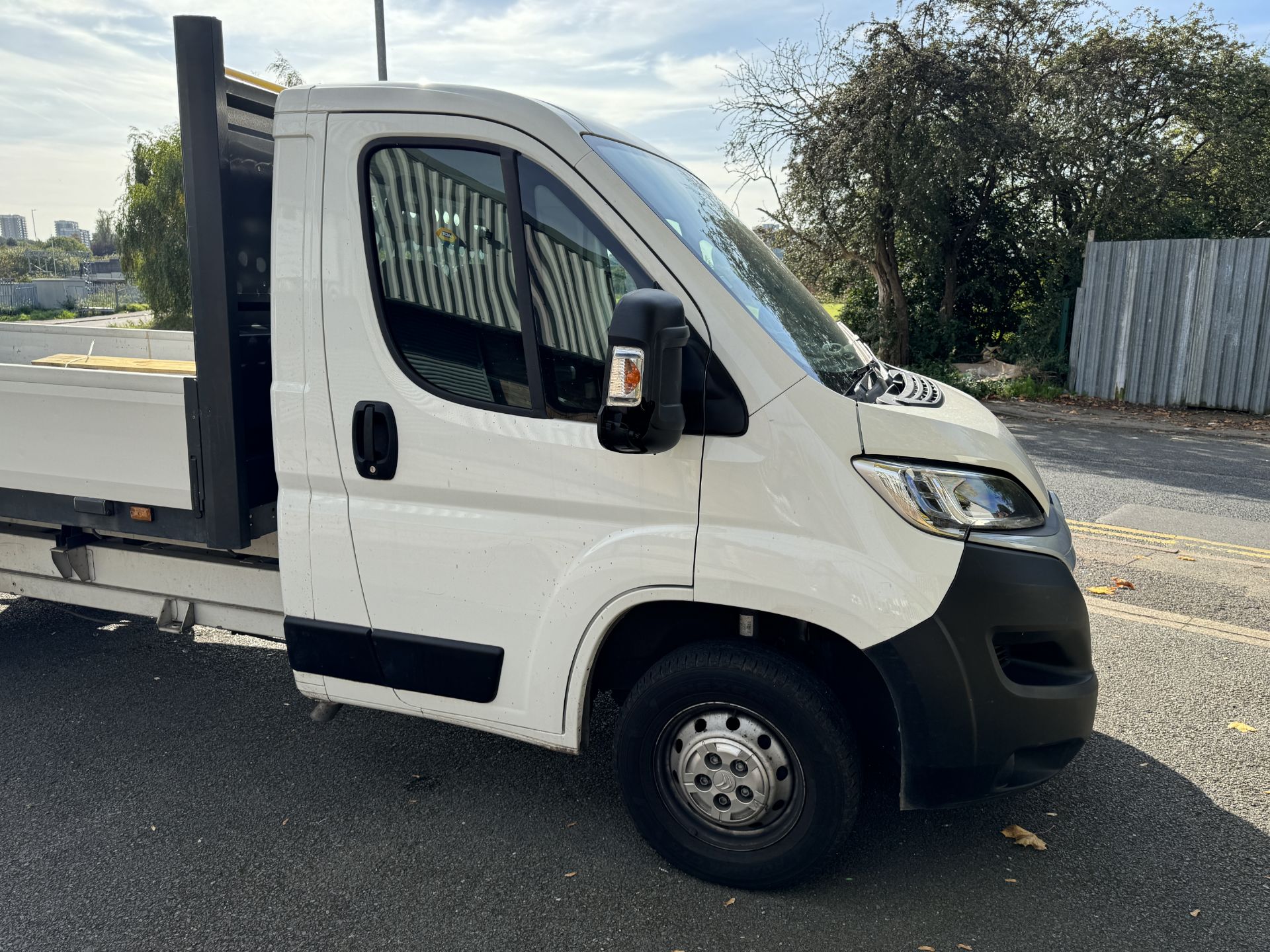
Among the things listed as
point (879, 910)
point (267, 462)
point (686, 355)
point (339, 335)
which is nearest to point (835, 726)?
point (879, 910)

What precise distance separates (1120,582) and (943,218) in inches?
449

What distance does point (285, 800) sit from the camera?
3592 mm

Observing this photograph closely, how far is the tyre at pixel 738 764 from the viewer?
113 inches

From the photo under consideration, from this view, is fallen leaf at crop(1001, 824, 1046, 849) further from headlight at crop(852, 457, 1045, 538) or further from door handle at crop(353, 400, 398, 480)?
door handle at crop(353, 400, 398, 480)

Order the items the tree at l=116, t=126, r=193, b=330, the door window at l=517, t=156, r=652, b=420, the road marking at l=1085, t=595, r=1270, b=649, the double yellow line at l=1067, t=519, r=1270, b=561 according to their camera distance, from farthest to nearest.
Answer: the tree at l=116, t=126, r=193, b=330, the double yellow line at l=1067, t=519, r=1270, b=561, the road marking at l=1085, t=595, r=1270, b=649, the door window at l=517, t=156, r=652, b=420

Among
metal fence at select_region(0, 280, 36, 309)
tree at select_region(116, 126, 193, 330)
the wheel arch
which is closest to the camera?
the wheel arch

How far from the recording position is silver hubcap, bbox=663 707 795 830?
293cm

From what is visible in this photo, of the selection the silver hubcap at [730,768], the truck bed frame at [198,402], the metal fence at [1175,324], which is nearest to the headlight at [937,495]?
the silver hubcap at [730,768]

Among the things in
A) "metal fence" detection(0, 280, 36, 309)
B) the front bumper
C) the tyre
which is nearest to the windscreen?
the front bumper

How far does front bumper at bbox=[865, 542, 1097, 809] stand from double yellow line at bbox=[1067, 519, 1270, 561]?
448 centimetres

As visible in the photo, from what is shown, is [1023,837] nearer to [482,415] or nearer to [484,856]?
[484,856]

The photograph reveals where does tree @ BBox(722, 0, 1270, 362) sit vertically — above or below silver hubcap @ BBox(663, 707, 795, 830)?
above

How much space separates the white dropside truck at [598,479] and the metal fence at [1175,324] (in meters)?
12.2

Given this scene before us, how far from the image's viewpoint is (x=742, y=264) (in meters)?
3.21
